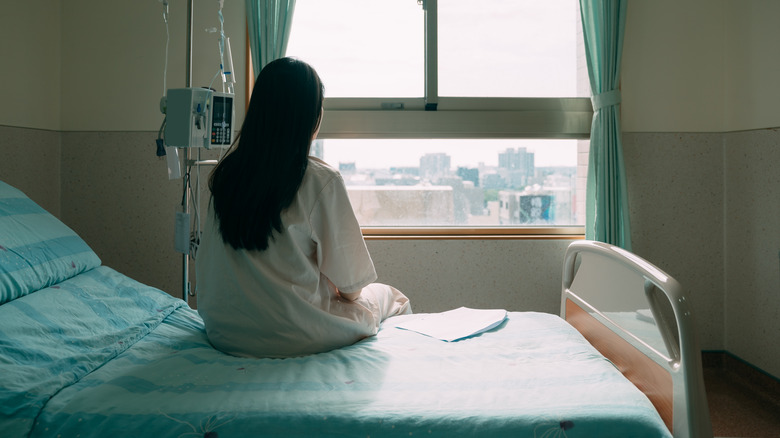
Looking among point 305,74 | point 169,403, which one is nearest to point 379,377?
point 169,403

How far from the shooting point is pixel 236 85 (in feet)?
9.02

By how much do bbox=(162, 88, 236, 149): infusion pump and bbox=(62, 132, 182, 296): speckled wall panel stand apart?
0.65 meters

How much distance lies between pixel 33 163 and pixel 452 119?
2.03m

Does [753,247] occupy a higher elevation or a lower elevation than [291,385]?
higher

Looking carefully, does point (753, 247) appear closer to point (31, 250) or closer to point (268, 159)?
point (268, 159)

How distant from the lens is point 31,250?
5.31 feet

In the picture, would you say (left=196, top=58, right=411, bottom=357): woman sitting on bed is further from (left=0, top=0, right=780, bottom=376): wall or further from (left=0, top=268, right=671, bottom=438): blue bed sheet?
(left=0, top=0, right=780, bottom=376): wall

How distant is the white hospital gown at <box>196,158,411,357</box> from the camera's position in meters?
1.48

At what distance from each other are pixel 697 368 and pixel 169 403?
111 centimetres

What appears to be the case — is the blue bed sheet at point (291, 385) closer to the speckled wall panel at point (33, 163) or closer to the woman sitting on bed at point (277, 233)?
the woman sitting on bed at point (277, 233)

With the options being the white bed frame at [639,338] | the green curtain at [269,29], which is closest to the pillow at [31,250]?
the green curtain at [269,29]

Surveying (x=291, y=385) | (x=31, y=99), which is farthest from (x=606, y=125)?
(x=31, y=99)

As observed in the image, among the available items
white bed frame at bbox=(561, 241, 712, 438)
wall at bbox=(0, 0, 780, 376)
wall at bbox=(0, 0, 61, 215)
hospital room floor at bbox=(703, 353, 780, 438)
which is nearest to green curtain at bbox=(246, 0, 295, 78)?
wall at bbox=(0, 0, 780, 376)

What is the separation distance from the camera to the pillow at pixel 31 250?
59.0 inches
